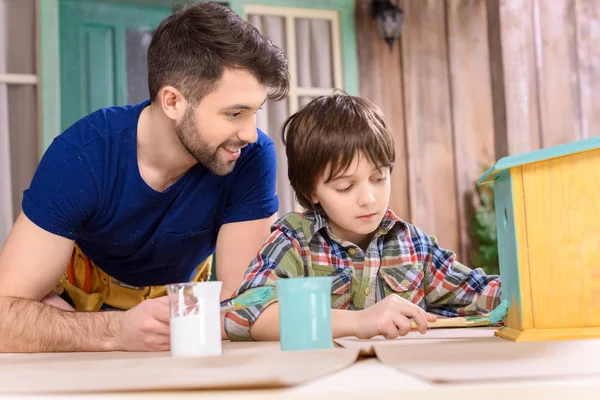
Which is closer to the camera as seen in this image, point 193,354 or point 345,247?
point 193,354

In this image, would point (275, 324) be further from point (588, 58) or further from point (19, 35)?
point (588, 58)

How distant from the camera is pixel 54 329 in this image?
146 centimetres

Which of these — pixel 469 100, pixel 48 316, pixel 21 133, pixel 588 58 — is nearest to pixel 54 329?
pixel 48 316

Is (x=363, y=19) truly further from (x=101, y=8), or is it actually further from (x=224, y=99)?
(x=224, y=99)

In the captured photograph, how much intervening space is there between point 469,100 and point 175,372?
357cm

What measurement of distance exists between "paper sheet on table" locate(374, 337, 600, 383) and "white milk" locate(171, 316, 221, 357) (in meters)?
Result: 0.24

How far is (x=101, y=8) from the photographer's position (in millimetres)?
3623

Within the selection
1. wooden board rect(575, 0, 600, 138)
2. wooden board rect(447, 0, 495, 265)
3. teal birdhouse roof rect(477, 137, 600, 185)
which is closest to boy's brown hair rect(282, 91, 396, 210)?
teal birdhouse roof rect(477, 137, 600, 185)

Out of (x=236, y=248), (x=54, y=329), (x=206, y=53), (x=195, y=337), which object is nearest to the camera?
(x=195, y=337)

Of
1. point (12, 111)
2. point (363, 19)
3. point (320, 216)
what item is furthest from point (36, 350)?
point (363, 19)

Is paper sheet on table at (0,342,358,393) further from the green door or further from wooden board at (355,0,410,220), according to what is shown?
wooden board at (355,0,410,220)

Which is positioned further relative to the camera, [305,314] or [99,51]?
[99,51]

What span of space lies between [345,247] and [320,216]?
92 mm

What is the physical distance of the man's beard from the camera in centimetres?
184
